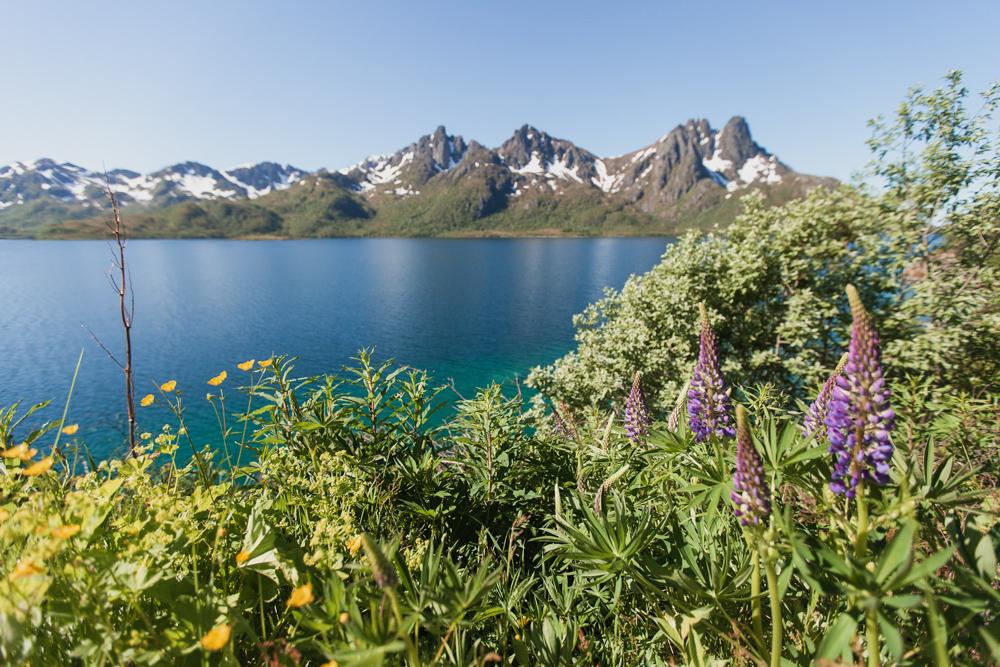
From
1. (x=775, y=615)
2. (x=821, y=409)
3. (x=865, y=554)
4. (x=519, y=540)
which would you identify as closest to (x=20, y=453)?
(x=519, y=540)

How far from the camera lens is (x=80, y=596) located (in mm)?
1829

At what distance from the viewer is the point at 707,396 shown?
2787 millimetres

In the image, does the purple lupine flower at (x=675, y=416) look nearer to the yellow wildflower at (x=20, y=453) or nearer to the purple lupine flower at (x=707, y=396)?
the purple lupine flower at (x=707, y=396)

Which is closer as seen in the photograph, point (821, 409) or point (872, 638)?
point (872, 638)

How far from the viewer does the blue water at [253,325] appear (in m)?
28.4

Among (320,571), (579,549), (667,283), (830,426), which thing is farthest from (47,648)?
(667,283)

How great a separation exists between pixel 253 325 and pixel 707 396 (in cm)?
5419

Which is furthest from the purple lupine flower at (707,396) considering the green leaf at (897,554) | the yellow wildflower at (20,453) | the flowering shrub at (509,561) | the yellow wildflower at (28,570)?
the yellow wildflower at (20,453)

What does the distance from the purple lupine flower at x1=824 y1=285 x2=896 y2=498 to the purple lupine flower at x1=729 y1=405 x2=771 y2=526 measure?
1.24 ft

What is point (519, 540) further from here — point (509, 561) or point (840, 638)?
point (840, 638)

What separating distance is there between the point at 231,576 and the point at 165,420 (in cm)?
2790

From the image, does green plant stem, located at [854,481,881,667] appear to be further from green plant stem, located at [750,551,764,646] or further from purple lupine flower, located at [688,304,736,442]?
purple lupine flower, located at [688,304,736,442]

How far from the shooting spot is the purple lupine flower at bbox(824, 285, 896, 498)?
6.61 feet

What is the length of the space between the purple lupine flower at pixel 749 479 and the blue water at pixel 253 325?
7781 mm
